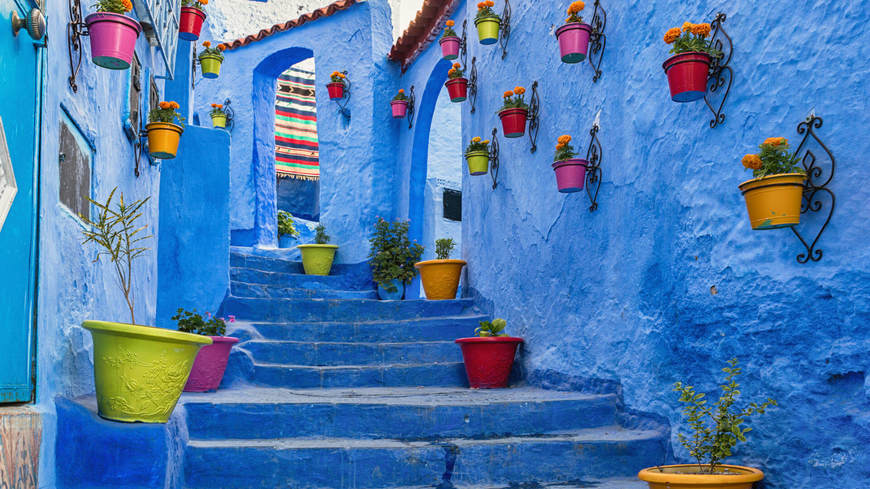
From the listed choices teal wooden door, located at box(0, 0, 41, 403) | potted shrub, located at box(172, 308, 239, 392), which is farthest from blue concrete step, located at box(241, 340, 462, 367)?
teal wooden door, located at box(0, 0, 41, 403)

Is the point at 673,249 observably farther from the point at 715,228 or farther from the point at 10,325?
the point at 10,325

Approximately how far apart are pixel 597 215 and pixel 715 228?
4.08 ft

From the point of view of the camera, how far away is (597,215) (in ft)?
14.7

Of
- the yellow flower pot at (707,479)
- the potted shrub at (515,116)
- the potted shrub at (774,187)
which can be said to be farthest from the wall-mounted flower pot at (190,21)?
the yellow flower pot at (707,479)

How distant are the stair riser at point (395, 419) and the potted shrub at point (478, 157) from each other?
2.66m

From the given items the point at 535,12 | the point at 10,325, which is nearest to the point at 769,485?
the point at 10,325

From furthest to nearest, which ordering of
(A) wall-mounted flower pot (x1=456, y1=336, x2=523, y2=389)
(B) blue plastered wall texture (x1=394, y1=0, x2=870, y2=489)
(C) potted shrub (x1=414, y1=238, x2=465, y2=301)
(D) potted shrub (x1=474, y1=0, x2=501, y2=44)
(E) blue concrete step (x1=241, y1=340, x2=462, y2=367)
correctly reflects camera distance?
(C) potted shrub (x1=414, y1=238, x2=465, y2=301)
(D) potted shrub (x1=474, y1=0, x2=501, y2=44)
(E) blue concrete step (x1=241, y1=340, x2=462, y2=367)
(A) wall-mounted flower pot (x1=456, y1=336, x2=523, y2=389)
(B) blue plastered wall texture (x1=394, y1=0, x2=870, y2=489)

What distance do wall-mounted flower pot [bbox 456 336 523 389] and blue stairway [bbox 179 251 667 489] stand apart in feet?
0.53

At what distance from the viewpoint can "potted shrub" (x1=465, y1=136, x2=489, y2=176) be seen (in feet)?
20.7

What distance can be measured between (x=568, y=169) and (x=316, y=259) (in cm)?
490

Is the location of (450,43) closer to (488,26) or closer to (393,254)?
(488,26)

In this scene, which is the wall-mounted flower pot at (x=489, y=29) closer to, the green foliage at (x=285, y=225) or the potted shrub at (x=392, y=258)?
the potted shrub at (x=392, y=258)

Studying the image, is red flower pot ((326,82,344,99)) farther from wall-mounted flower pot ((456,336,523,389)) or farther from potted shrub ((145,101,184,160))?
wall-mounted flower pot ((456,336,523,389))

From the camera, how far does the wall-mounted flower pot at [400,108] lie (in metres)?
9.09
